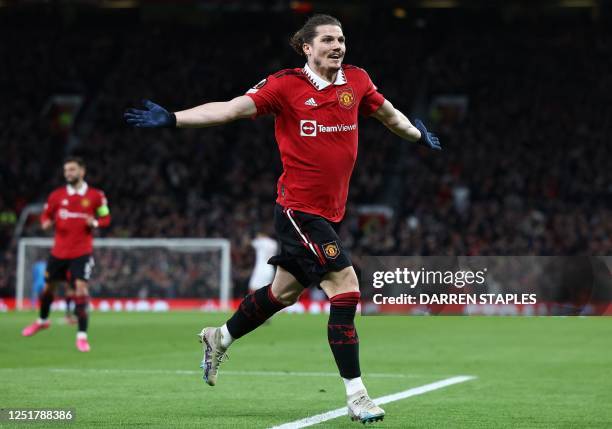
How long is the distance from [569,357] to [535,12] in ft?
98.4

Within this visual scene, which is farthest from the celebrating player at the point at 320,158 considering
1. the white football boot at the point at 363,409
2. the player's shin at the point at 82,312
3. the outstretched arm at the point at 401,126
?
the player's shin at the point at 82,312

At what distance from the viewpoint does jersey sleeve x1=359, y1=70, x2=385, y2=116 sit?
7.68 metres

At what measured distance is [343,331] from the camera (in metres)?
7.25

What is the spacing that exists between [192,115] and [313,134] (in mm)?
900

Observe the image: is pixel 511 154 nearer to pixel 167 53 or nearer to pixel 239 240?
pixel 239 240

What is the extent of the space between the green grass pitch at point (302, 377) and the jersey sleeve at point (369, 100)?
80.1 inches

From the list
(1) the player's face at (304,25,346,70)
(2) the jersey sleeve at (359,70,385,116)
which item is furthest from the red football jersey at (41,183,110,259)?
(1) the player's face at (304,25,346,70)

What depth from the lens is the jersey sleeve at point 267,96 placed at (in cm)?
720

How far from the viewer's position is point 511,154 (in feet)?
110

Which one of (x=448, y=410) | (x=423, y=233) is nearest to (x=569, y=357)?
(x=448, y=410)

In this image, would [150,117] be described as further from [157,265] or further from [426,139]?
[157,265]

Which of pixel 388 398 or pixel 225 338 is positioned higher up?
pixel 225 338

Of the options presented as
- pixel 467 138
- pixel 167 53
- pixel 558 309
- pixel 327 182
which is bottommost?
pixel 558 309

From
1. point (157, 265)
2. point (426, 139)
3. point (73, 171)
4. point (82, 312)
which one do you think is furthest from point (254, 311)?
point (157, 265)
